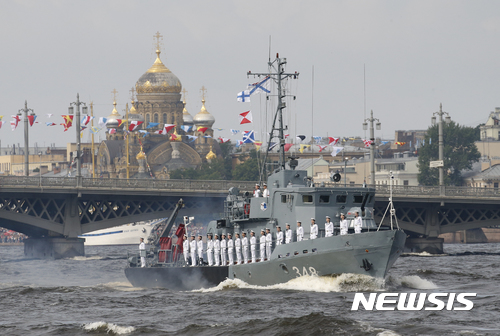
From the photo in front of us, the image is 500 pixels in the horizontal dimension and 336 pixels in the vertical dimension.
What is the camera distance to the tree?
14712cm

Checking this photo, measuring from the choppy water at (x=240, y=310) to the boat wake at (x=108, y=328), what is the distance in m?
0.04

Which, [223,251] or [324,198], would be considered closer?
[324,198]

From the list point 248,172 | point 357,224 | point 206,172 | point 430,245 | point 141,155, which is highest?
point 141,155

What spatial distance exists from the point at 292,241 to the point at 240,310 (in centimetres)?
603

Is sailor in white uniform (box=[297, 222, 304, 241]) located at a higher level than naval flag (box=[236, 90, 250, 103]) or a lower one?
lower

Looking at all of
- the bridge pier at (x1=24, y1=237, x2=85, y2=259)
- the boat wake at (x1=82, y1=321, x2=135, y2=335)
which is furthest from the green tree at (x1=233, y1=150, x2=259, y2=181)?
the boat wake at (x1=82, y1=321, x2=135, y2=335)

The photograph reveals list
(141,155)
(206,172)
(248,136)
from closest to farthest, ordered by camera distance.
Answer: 1. (248,136)
2. (206,172)
3. (141,155)

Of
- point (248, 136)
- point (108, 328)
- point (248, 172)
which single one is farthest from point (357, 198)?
point (248, 172)

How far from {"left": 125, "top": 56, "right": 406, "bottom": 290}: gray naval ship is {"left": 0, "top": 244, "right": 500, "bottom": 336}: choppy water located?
2.04 ft

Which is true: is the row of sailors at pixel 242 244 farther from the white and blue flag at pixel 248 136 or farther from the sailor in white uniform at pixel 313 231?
the white and blue flag at pixel 248 136

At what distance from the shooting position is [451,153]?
14988 centimetres

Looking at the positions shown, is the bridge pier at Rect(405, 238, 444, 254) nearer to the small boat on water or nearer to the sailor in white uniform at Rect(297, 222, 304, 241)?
the sailor in white uniform at Rect(297, 222, 304, 241)

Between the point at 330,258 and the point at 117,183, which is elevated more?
the point at 117,183

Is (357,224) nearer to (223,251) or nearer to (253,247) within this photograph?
(253,247)
